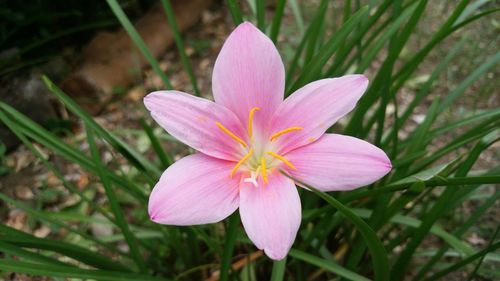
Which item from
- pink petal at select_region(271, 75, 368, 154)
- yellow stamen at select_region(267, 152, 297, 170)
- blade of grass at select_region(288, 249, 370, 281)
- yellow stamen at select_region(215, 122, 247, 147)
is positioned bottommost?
blade of grass at select_region(288, 249, 370, 281)

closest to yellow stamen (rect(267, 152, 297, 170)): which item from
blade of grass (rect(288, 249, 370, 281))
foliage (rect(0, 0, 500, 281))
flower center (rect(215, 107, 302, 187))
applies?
flower center (rect(215, 107, 302, 187))

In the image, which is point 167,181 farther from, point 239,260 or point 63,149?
point 239,260

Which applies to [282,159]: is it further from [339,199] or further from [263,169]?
[339,199]

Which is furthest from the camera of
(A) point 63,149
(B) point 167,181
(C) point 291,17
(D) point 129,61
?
(C) point 291,17

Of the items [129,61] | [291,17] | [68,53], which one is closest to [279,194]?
[129,61]

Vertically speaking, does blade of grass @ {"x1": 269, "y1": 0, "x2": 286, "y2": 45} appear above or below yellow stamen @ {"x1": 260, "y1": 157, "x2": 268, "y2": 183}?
above

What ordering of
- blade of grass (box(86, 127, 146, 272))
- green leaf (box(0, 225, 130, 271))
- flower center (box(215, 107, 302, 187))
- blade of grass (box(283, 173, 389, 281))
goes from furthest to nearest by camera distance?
blade of grass (box(86, 127, 146, 272)) → green leaf (box(0, 225, 130, 271)) → flower center (box(215, 107, 302, 187)) → blade of grass (box(283, 173, 389, 281))

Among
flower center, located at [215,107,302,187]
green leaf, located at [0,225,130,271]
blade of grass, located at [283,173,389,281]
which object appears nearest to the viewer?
blade of grass, located at [283,173,389,281]

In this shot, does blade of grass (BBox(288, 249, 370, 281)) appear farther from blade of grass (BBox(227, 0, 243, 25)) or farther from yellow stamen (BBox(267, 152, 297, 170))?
blade of grass (BBox(227, 0, 243, 25))

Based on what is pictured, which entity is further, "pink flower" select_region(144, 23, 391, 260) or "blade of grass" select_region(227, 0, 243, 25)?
"blade of grass" select_region(227, 0, 243, 25)
